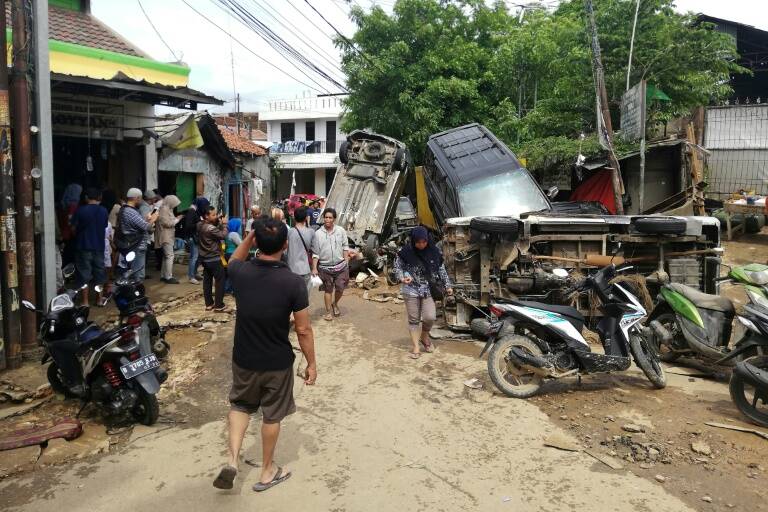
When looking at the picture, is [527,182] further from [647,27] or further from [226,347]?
[647,27]

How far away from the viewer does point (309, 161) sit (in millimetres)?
36281

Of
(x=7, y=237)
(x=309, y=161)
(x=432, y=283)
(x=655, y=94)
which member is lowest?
(x=432, y=283)

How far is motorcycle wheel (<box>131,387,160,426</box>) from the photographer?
4348 millimetres

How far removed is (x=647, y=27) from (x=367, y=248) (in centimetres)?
935

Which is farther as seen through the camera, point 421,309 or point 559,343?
point 421,309

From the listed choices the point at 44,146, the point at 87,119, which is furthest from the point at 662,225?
the point at 87,119

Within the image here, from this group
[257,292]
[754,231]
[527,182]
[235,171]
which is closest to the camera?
[257,292]

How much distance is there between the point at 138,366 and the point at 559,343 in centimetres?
349

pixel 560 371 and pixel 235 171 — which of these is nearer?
pixel 560 371

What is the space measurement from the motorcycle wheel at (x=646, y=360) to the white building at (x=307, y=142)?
31.4 m

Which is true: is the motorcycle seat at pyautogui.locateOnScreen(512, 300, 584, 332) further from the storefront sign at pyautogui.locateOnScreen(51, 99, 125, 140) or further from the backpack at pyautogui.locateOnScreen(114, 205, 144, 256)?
the storefront sign at pyautogui.locateOnScreen(51, 99, 125, 140)

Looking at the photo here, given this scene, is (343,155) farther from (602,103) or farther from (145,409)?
(145,409)

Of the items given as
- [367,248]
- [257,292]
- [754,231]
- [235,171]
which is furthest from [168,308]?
[754,231]

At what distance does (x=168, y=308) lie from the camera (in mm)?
8203
